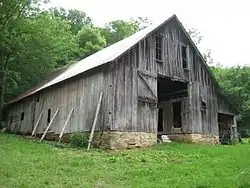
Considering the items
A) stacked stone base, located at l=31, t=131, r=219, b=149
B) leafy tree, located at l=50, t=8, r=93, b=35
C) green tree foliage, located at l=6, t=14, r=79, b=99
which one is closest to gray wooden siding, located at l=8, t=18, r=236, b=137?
stacked stone base, located at l=31, t=131, r=219, b=149

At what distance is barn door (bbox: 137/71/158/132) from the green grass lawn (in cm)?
430

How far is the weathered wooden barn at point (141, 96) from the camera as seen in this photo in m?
18.8

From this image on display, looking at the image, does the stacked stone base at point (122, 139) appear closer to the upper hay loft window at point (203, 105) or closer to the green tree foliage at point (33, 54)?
the upper hay loft window at point (203, 105)

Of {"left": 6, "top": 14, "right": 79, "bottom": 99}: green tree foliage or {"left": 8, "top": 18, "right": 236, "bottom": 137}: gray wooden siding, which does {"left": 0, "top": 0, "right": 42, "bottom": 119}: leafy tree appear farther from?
{"left": 8, "top": 18, "right": 236, "bottom": 137}: gray wooden siding

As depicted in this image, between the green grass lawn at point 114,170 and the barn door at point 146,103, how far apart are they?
169 inches

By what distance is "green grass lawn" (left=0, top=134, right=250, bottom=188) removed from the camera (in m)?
9.52

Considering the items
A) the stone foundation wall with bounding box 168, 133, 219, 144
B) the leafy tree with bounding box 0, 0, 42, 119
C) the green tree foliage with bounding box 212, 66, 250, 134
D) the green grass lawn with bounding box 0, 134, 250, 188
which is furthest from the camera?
the green tree foliage with bounding box 212, 66, 250, 134

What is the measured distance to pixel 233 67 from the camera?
42531 mm

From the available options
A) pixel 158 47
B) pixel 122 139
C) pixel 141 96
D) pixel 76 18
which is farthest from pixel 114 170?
pixel 76 18

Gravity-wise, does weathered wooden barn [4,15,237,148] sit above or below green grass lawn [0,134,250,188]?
above

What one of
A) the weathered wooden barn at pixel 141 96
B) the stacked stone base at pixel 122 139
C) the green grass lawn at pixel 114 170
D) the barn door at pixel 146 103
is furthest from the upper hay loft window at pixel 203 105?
the green grass lawn at pixel 114 170

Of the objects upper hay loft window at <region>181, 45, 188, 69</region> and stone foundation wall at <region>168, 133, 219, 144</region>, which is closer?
stone foundation wall at <region>168, 133, 219, 144</region>

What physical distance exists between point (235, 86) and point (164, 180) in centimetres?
3228

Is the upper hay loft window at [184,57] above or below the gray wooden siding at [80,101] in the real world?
above
